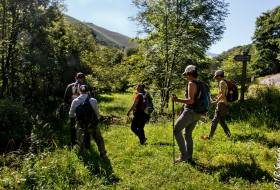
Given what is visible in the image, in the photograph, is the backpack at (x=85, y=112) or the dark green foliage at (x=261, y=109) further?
the dark green foliage at (x=261, y=109)

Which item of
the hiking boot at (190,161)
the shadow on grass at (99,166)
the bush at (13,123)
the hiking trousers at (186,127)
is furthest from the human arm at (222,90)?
the bush at (13,123)

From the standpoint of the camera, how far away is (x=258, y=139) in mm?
12492

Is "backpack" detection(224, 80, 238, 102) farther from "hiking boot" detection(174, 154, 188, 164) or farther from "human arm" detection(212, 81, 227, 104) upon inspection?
"hiking boot" detection(174, 154, 188, 164)

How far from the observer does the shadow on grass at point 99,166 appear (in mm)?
9266

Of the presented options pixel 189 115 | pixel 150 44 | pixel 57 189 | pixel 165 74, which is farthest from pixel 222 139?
pixel 150 44

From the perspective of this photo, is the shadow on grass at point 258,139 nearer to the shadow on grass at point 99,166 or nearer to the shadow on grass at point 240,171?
the shadow on grass at point 240,171

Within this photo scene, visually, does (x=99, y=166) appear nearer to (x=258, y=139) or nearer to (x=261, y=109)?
(x=258, y=139)

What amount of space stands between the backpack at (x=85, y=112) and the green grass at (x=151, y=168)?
37.7 inches

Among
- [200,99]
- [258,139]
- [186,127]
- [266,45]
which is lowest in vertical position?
[258,139]

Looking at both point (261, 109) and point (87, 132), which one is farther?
point (261, 109)

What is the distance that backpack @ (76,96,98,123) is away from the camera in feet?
34.2

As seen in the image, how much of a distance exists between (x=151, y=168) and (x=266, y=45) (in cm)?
6289

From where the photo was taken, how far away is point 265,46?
68.8 meters

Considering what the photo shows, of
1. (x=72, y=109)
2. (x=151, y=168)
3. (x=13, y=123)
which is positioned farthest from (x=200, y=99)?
(x=13, y=123)
